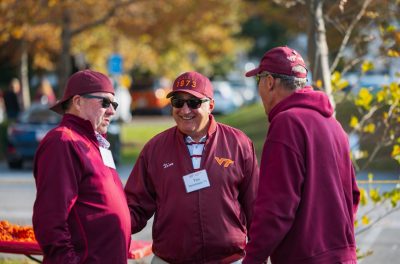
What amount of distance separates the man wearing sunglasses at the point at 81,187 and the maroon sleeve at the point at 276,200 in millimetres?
796

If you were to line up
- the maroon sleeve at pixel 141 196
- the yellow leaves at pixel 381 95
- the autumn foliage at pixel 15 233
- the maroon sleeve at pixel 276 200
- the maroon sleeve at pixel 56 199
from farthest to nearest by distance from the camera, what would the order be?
1. the yellow leaves at pixel 381 95
2. the autumn foliage at pixel 15 233
3. the maroon sleeve at pixel 141 196
4. the maroon sleeve at pixel 56 199
5. the maroon sleeve at pixel 276 200

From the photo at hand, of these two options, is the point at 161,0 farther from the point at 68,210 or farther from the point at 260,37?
the point at 260,37

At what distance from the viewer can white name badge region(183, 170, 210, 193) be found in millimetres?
5062

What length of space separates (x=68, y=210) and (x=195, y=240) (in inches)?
39.4

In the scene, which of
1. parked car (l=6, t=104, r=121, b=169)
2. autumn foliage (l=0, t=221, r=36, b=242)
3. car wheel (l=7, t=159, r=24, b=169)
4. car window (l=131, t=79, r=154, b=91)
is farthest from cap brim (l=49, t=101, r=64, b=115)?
car window (l=131, t=79, r=154, b=91)

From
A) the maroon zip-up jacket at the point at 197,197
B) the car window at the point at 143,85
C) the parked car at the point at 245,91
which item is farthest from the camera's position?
the parked car at the point at 245,91

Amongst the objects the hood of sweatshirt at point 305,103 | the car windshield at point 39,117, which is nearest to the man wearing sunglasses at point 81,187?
the hood of sweatshirt at point 305,103

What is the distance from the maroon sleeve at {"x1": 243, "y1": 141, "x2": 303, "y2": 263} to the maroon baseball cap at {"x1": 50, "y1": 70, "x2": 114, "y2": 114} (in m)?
1.06

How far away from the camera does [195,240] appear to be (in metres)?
5.04

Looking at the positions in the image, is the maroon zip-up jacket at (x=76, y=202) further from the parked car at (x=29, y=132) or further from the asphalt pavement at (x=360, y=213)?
the parked car at (x=29, y=132)

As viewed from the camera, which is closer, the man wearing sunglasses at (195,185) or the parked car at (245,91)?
the man wearing sunglasses at (195,185)

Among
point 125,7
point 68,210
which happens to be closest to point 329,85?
point 68,210

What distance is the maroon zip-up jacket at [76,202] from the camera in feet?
13.9

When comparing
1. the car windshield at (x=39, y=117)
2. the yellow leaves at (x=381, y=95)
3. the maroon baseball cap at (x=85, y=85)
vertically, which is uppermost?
the maroon baseball cap at (x=85, y=85)
